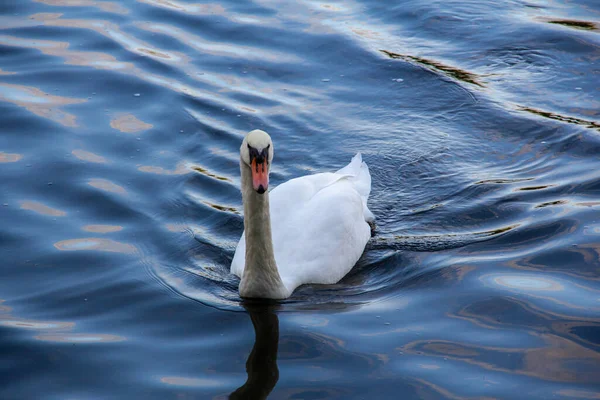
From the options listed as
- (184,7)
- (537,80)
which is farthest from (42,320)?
(184,7)

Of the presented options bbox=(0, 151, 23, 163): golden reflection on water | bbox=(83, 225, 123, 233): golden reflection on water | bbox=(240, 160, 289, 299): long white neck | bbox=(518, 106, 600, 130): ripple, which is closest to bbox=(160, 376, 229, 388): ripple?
bbox=(240, 160, 289, 299): long white neck

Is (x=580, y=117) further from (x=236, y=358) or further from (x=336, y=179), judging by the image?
(x=236, y=358)

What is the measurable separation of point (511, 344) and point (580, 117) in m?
6.03

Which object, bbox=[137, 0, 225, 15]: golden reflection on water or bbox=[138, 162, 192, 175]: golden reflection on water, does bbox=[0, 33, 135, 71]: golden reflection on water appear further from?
bbox=[138, 162, 192, 175]: golden reflection on water

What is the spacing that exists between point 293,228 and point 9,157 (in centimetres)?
437

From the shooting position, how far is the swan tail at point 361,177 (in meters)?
10.3

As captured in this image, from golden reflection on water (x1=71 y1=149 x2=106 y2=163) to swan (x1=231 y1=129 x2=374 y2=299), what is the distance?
2.89 metres

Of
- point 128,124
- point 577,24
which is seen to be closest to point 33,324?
point 128,124

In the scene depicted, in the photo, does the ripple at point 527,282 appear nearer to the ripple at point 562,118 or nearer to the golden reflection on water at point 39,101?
the ripple at point 562,118

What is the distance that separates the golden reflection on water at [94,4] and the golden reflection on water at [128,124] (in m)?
5.04

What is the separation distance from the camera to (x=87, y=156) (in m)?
11.4

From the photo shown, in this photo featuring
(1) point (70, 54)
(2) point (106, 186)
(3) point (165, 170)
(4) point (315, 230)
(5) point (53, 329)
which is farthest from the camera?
(1) point (70, 54)

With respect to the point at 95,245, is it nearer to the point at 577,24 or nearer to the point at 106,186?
the point at 106,186

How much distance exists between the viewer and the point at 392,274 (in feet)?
29.1
